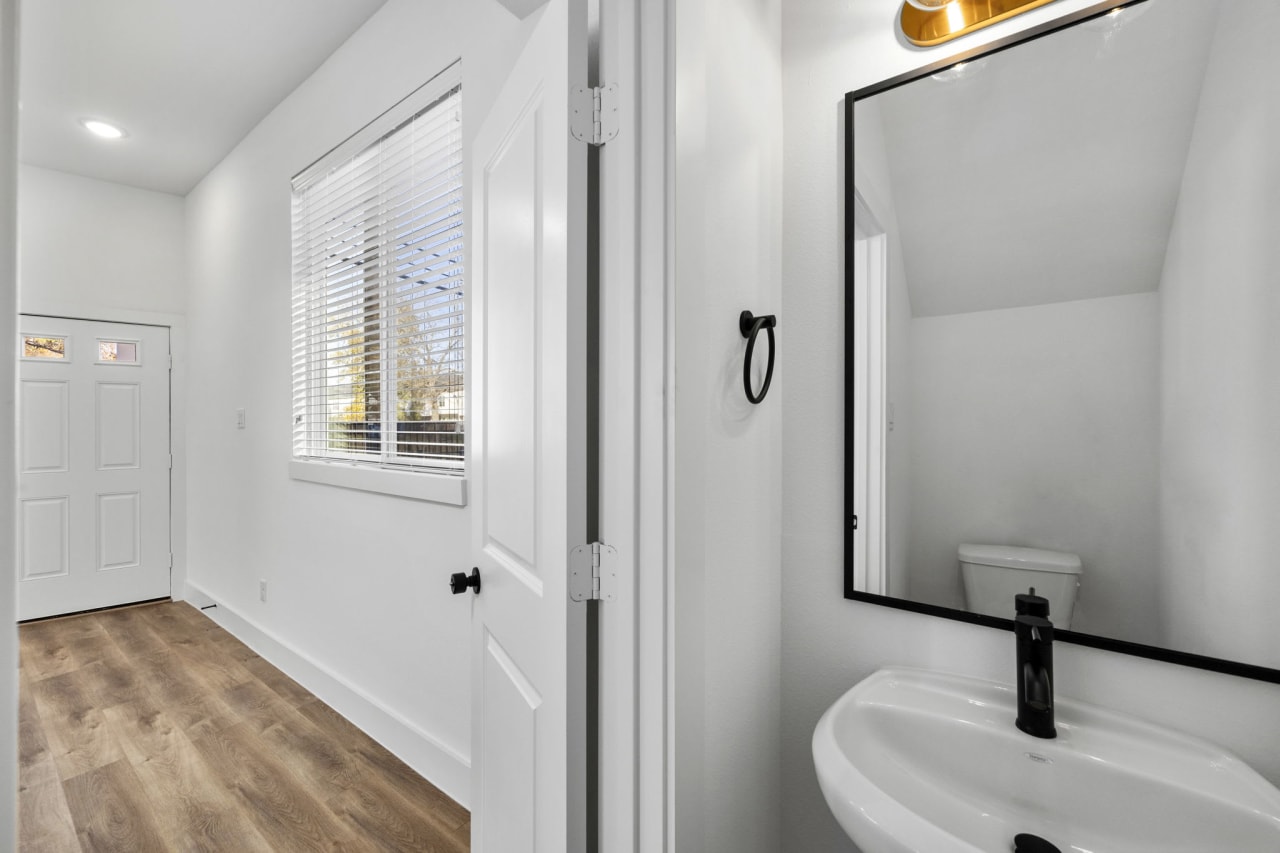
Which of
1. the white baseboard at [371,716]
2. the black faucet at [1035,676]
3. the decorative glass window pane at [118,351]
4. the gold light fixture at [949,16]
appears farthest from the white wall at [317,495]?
the black faucet at [1035,676]

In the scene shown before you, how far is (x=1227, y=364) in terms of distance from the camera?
2.75ft

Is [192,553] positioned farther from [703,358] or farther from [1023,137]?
[1023,137]

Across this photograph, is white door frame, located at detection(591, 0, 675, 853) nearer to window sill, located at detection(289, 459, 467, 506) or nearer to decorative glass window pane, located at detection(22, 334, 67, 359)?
window sill, located at detection(289, 459, 467, 506)

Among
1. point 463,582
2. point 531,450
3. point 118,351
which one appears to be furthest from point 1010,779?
point 118,351

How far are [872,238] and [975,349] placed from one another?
0.28 m

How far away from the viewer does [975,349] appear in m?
1.06

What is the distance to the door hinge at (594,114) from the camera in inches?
37.2

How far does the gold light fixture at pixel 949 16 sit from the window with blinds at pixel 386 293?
1.37 metres

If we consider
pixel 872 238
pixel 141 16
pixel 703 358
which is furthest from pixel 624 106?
pixel 141 16

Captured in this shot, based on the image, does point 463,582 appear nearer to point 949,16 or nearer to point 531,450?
point 531,450

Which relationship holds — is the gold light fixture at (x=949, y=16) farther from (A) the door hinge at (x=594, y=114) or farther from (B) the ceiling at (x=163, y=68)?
(B) the ceiling at (x=163, y=68)

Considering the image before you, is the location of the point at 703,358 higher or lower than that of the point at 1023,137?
lower

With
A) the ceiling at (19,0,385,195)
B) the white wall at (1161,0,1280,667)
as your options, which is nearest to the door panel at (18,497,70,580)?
the ceiling at (19,0,385,195)

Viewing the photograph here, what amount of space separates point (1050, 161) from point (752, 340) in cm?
56
